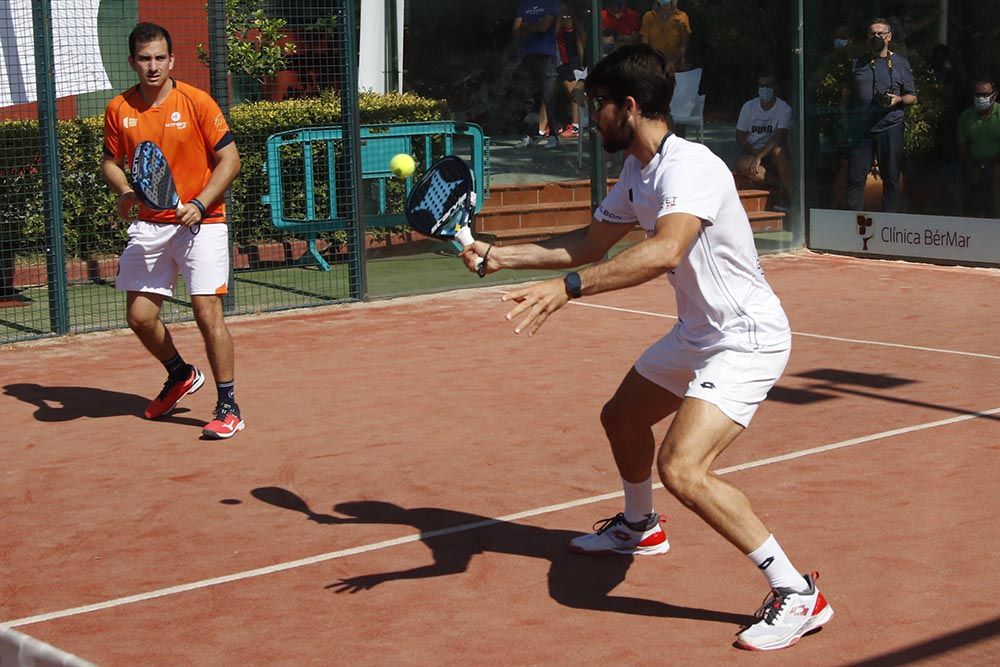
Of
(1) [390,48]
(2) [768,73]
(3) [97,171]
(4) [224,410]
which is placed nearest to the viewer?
(4) [224,410]

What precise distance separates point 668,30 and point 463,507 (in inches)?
365

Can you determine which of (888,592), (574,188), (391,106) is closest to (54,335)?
(391,106)

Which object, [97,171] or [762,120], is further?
[762,120]

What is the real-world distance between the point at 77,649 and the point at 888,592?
2.83 m

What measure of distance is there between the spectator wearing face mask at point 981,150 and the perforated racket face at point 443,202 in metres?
9.66

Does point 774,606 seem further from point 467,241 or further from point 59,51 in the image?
point 59,51

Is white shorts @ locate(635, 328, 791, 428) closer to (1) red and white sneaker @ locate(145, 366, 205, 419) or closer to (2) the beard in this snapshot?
(2) the beard

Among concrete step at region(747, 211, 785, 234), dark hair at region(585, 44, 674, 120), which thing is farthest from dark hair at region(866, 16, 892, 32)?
dark hair at region(585, 44, 674, 120)

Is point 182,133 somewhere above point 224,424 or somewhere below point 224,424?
above

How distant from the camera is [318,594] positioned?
5.07m

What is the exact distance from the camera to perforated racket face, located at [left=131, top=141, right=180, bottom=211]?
7410 millimetres

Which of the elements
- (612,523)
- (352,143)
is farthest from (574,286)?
(352,143)

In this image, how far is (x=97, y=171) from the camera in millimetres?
12383

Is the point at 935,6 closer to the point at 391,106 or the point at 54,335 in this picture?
the point at 391,106
